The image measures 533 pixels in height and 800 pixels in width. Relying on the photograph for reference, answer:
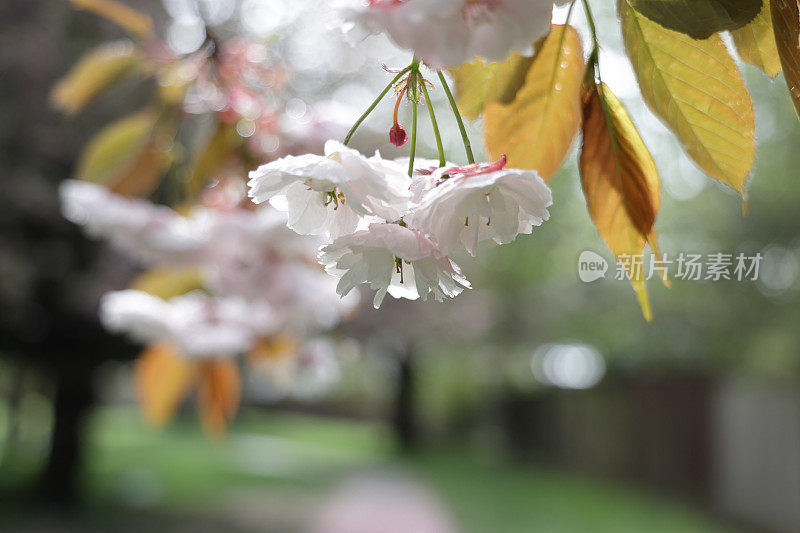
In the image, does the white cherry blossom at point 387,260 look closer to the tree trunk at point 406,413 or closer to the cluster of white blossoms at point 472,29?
the cluster of white blossoms at point 472,29

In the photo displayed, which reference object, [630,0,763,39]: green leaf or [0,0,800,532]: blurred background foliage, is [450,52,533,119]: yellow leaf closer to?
[630,0,763,39]: green leaf

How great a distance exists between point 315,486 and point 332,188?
685cm

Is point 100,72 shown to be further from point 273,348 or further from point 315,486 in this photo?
point 315,486

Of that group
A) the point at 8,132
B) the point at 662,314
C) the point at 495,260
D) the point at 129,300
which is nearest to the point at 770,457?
the point at 662,314

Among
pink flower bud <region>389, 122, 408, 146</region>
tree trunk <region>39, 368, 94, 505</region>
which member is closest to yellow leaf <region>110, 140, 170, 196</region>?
pink flower bud <region>389, 122, 408, 146</region>

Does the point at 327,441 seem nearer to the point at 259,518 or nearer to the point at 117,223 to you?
the point at 259,518

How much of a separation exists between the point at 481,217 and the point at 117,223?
845 millimetres

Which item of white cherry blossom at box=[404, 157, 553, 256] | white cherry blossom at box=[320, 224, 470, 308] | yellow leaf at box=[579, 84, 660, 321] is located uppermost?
yellow leaf at box=[579, 84, 660, 321]

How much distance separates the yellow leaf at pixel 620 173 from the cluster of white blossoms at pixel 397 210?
0.06 m

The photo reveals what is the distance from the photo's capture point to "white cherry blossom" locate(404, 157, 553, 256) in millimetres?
268

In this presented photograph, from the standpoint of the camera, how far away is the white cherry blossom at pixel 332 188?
0.28 metres

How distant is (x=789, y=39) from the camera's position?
0.28 m

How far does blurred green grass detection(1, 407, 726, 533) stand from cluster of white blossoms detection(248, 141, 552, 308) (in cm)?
490

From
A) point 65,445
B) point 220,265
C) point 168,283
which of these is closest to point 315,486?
point 65,445
